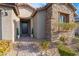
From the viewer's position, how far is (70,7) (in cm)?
347

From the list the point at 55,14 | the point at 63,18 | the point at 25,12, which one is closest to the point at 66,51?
the point at 63,18

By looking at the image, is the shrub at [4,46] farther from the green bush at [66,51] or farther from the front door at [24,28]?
the green bush at [66,51]

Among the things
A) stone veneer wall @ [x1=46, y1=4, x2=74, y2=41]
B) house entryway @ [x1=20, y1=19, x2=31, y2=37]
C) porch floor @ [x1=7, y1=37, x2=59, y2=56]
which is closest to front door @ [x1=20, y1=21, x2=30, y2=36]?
house entryway @ [x1=20, y1=19, x2=31, y2=37]

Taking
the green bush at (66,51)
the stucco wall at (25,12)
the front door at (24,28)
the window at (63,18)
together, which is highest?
the stucco wall at (25,12)

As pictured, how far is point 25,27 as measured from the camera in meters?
3.53

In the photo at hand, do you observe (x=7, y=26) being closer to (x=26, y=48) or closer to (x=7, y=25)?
(x=7, y=25)

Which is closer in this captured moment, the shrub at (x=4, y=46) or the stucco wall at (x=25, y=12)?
the shrub at (x=4, y=46)

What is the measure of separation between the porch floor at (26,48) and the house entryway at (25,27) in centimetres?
8

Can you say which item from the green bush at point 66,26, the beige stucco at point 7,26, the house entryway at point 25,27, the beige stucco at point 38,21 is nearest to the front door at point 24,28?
the house entryway at point 25,27

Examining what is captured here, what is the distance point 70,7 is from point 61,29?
469mm

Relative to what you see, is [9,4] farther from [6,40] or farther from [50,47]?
[50,47]

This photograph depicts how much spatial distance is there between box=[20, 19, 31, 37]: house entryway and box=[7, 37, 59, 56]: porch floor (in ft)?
0.27


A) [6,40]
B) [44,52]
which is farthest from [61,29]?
[6,40]

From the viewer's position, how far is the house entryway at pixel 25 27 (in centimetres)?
348
